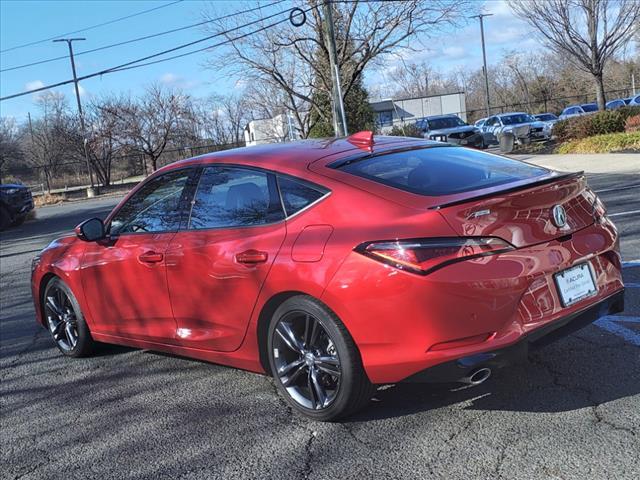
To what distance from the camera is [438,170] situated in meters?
3.71

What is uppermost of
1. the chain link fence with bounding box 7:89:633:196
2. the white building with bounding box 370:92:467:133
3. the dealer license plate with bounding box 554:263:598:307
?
the white building with bounding box 370:92:467:133

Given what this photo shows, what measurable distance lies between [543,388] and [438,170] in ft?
4.65

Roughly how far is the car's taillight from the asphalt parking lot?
3.06ft

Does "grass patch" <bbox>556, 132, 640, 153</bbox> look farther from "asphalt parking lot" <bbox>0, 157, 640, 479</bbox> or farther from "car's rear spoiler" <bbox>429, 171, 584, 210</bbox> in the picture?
"car's rear spoiler" <bbox>429, 171, 584, 210</bbox>

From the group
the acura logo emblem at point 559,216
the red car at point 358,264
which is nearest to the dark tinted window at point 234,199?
the red car at point 358,264

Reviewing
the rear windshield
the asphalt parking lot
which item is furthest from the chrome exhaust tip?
the rear windshield

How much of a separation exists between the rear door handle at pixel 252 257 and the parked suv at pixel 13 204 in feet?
55.1

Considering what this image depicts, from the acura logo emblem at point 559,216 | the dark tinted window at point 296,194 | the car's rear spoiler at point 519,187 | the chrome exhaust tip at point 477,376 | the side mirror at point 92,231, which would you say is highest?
the dark tinted window at point 296,194

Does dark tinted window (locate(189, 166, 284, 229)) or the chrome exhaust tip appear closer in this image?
the chrome exhaust tip

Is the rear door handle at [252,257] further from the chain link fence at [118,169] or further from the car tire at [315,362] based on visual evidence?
the chain link fence at [118,169]

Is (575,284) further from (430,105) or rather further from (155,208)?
(430,105)

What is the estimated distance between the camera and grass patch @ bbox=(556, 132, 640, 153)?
1758 cm

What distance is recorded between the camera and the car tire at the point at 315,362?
3246 millimetres

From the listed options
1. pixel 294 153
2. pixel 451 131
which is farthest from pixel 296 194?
pixel 451 131
